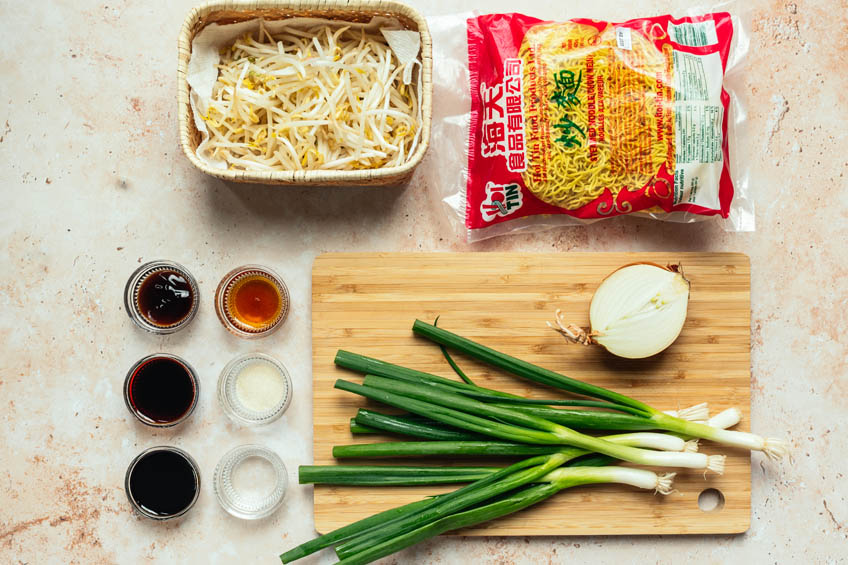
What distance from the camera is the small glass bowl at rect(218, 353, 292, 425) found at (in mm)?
1459

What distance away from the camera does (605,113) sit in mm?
1342

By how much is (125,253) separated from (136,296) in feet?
0.44

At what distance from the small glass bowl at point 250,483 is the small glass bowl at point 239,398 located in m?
0.07

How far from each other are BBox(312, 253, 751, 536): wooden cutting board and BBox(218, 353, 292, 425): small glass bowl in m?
0.07

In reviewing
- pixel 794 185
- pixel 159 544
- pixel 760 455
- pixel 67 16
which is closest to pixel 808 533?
pixel 760 455

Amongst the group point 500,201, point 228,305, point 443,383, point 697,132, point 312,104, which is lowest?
point 443,383

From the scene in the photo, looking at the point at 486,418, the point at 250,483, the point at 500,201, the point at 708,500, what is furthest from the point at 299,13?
→ the point at 708,500

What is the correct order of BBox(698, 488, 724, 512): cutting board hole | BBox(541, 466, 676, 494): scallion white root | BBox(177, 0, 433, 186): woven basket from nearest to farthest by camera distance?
BBox(177, 0, 433, 186): woven basket, BBox(541, 466, 676, 494): scallion white root, BBox(698, 488, 724, 512): cutting board hole

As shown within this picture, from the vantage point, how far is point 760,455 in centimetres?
153

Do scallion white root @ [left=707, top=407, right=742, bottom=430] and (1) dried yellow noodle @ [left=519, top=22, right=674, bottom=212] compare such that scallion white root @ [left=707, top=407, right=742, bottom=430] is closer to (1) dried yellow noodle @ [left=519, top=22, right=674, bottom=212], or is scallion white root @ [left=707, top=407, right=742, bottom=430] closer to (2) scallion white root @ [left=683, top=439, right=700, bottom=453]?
(2) scallion white root @ [left=683, top=439, right=700, bottom=453]

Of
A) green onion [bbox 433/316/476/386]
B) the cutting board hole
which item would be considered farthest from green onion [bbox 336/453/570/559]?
the cutting board hole

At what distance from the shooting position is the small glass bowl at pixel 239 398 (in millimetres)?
1459

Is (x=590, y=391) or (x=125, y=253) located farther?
(x=125, y=253)

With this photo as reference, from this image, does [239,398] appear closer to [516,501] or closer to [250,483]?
[250,483]
